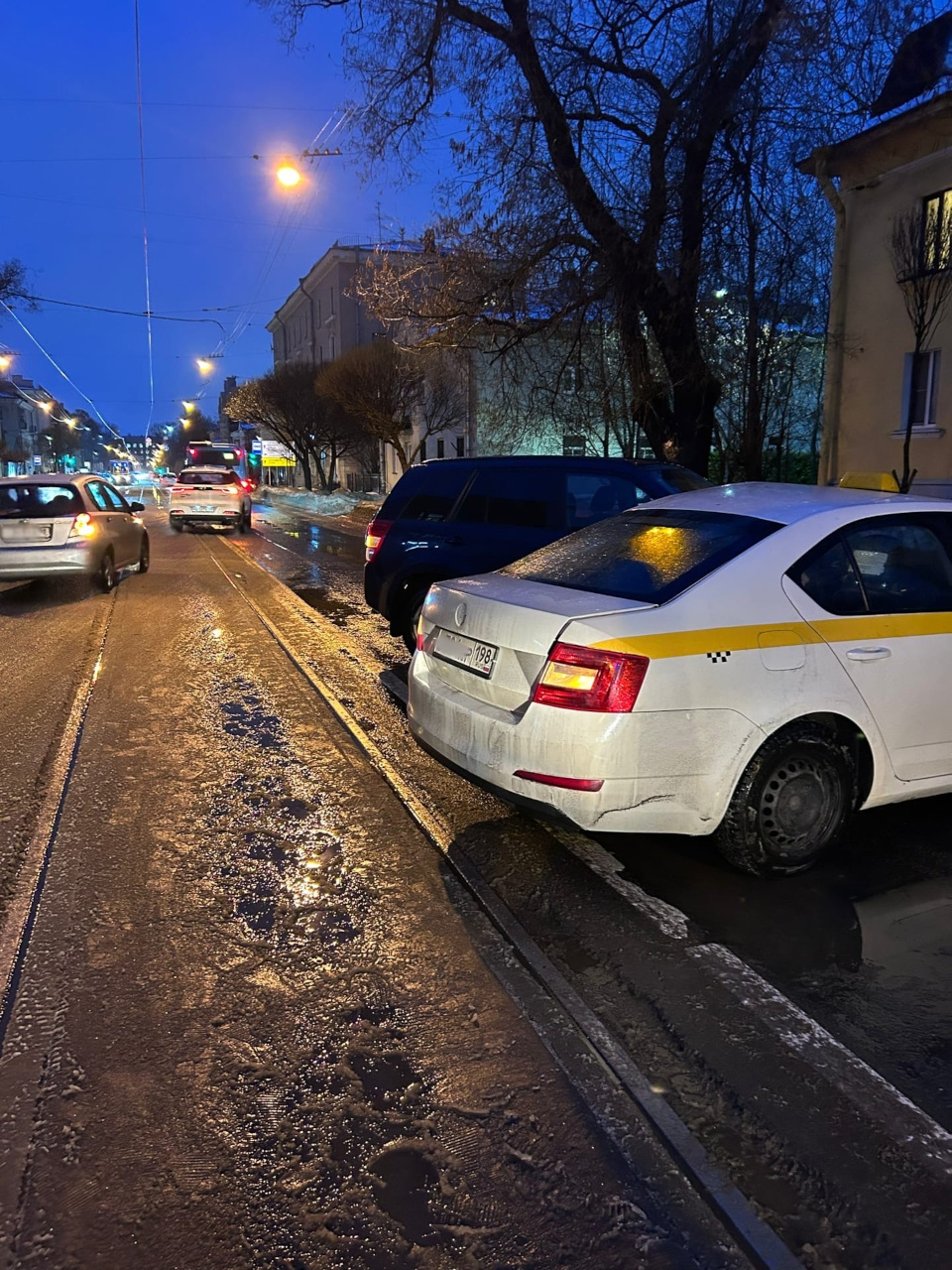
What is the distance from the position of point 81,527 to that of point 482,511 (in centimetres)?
670

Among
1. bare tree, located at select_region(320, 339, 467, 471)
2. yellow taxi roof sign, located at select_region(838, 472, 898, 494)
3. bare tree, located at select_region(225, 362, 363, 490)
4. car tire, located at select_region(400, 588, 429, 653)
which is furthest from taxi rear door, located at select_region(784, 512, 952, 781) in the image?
bare tree, located at select_region(225, 362, 363, 490)

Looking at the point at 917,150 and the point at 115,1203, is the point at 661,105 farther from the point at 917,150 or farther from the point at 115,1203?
the point at 115,1203

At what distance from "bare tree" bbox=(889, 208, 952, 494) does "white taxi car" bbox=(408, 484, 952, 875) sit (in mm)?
10605

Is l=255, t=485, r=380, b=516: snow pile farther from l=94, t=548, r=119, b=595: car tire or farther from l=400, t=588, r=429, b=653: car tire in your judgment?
l=400, t=588, r=429, b=653: car tire

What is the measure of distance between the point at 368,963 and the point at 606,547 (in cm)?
233

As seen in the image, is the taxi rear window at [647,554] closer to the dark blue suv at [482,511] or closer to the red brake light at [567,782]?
the red brake light at [567,782]

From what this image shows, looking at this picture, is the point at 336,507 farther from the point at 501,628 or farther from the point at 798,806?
the point at 798,806

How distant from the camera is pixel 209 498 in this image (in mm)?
23984

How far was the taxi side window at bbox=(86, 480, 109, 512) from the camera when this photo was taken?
12141mm

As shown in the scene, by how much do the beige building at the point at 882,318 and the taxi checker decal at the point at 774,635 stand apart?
42.9ft

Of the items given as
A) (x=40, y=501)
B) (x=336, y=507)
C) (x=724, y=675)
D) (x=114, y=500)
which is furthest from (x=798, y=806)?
(x=336, y=507)

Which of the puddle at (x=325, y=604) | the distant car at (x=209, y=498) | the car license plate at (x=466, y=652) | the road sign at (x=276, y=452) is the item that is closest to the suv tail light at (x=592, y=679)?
the car license plate at (x=466, y=652)

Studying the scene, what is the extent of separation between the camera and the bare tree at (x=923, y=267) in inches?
540

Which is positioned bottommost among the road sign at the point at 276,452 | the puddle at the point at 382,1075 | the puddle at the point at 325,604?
the puddle at the point at 382,1075
